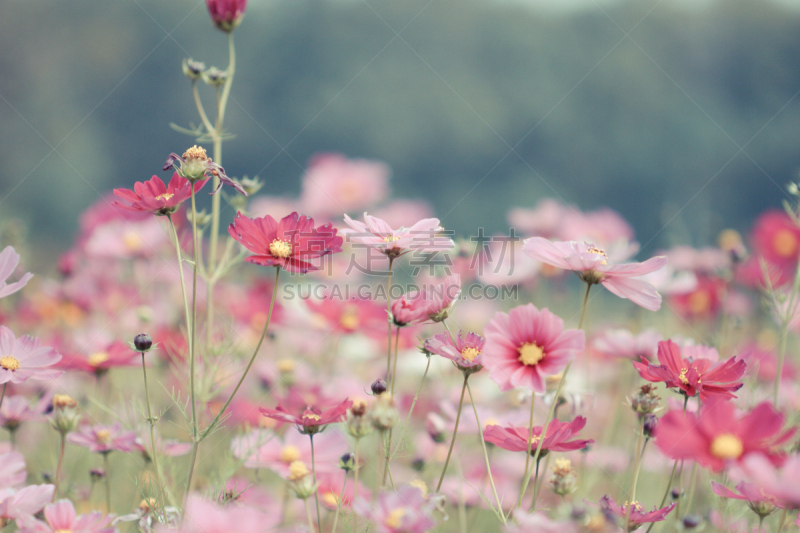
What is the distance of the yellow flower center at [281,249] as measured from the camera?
462 mm

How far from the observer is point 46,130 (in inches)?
140

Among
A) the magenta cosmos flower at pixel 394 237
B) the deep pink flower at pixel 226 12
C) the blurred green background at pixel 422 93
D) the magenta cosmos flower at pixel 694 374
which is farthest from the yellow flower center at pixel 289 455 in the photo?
the blurred green background at pixel 422 93

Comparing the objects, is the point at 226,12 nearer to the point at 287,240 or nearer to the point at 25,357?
the point at 287,240

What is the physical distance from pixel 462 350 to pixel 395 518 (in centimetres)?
15

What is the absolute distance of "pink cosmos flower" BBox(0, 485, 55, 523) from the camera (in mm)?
400

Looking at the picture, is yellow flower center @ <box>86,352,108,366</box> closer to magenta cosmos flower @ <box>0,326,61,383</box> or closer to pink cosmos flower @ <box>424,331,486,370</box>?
magenta cosmos flower @ <box>0,326,61,383</box>

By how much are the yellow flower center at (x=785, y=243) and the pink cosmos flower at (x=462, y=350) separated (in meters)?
1.21

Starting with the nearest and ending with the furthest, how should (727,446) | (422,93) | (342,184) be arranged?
(727,446) → (342,184) → (422,93)

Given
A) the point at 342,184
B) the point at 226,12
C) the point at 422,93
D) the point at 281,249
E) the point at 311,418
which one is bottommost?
the point at 311,418

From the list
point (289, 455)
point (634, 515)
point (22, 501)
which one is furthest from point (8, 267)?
point (634, 515)

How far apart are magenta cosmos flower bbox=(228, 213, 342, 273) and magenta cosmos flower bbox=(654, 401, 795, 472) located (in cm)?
29

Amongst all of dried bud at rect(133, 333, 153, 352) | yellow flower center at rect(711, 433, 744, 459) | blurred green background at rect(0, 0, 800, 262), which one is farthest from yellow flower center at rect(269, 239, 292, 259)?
blurred green background at rect(0, 0, 800, 262)

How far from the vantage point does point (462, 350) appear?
0.43 meters

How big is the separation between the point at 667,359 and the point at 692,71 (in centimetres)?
351
